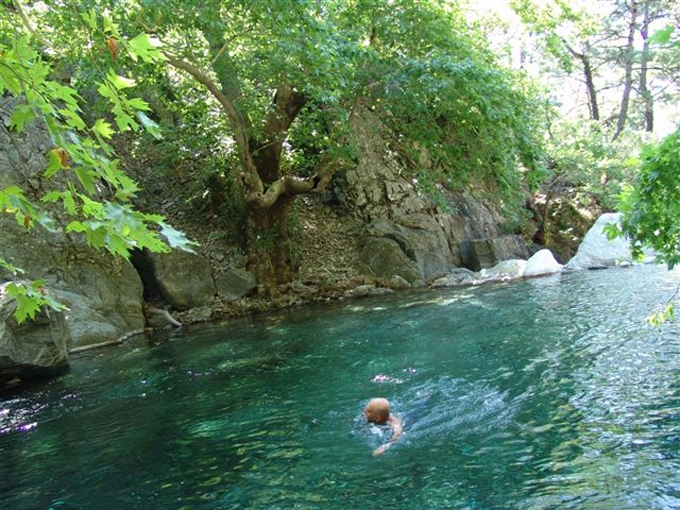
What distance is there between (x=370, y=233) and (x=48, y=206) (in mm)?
9289

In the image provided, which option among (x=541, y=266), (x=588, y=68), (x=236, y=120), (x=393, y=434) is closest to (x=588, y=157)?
(x=541, y=266)

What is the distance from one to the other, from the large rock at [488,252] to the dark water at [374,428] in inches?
299

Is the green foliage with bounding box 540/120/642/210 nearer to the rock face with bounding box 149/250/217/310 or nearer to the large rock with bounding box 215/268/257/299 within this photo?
the large rock with bounding box 215/268/257/299

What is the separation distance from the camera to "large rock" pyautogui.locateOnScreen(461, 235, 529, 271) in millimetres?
18547

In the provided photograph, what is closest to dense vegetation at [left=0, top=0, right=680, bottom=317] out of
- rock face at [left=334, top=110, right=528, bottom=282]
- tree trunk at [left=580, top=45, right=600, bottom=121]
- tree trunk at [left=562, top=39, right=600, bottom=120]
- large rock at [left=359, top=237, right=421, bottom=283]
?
rock face at [left=334, top=110, right=528, bottom=282]

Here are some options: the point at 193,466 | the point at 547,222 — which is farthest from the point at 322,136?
the point at 547,222

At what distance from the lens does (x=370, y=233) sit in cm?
1777

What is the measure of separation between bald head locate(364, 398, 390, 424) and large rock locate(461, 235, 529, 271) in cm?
1351

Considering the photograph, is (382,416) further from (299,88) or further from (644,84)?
(644,84)

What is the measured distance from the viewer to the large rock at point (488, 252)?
18.5 metres

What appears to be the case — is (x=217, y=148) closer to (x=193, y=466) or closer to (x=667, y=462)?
(x=193, y=466)

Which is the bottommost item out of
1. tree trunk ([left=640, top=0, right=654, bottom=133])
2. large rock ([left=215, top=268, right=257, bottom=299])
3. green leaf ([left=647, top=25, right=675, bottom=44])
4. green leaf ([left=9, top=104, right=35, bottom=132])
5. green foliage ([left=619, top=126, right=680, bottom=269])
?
large rock ([left=215, top=268, right=257, bottom=299])

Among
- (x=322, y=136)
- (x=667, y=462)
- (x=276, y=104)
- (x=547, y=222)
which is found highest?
(x=276, y=104)

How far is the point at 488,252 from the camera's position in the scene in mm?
18609
